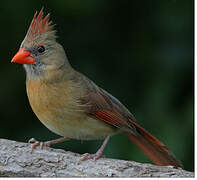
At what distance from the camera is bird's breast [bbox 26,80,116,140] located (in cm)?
391

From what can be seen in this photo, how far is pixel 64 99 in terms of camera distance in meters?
4.01

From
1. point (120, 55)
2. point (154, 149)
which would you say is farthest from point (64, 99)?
point (120, 55)

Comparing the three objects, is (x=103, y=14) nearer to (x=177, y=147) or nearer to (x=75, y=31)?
(x=75, y=31)

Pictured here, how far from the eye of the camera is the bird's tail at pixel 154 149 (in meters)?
4.22

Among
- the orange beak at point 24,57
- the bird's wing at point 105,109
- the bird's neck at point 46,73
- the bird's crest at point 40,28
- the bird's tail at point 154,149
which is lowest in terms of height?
the bird's tail at point 154,149

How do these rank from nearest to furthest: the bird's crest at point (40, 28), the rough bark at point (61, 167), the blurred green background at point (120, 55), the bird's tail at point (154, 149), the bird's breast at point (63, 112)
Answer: the rough bark at point (61, 167) < the bird's breast at point (63, 112) < the bird's crest at point (40, 28) < the bird's tail at point (154, 149) < the blurred green background at point (120, 55)

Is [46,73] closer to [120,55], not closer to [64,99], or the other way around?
[64,99]

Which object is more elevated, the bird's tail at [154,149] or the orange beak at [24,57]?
the orange beak at [24,57]

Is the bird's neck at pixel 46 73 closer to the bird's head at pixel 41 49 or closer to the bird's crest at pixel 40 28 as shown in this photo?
the bird's head at pixel 41 49

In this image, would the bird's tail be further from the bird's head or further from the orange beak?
the orange beak

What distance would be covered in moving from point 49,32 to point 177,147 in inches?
58.5

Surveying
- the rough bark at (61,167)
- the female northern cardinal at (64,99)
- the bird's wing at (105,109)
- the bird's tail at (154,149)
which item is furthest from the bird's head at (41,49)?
the bird's tail at (154,149)

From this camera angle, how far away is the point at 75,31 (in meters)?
5.05

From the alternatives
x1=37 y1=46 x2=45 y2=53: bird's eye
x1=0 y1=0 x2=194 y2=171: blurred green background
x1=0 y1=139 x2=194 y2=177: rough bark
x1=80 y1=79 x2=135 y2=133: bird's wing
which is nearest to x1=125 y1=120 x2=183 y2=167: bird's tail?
x1=80 y1=79 x2=135 y2=133: bird's wing
